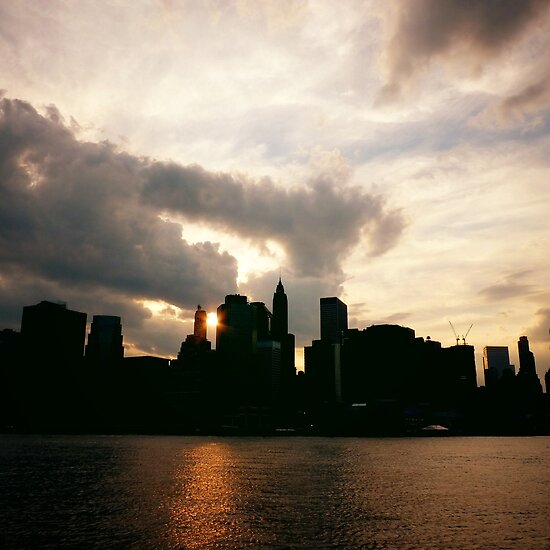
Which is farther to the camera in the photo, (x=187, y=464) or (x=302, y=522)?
(x=187, y=464)

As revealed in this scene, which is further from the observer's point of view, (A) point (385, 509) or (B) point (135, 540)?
(A) point (385, 509)

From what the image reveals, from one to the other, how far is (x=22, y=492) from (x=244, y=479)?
47.5 meters

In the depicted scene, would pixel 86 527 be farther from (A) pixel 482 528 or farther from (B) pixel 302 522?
(A) pixel 482 528

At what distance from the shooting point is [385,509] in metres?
84.0

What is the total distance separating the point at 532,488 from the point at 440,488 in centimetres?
1955

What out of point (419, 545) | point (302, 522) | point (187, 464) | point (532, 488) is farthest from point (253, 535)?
point (187, 464)

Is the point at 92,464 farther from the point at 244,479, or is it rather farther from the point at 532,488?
the point at 532,488

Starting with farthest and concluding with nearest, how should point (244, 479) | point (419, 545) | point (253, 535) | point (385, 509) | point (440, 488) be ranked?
point (244, 479) → point (440, 488) → point (385, 509) → point (253, 535) → point (419, 545)

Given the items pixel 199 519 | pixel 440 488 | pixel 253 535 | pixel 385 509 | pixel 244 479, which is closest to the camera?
pixel 253 535

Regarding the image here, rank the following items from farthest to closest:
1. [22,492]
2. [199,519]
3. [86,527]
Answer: [22,492]
[199,519]
[86,527]

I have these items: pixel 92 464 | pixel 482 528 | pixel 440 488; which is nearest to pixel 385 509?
pixel 482 528

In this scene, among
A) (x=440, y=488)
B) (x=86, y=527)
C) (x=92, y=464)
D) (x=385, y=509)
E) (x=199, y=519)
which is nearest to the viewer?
(x=86, y=527)

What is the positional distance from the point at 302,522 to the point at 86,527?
2724cm

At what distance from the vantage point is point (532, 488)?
113 metres
